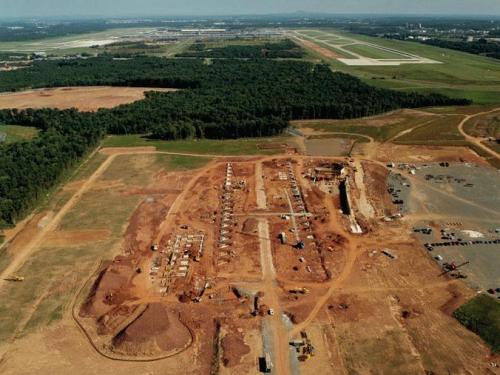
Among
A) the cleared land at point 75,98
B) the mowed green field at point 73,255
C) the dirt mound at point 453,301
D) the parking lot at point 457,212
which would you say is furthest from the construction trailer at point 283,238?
the cleared land at point 75,98

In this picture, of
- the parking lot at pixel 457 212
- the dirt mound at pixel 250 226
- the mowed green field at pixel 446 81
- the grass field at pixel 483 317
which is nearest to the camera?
the grass field at pixel 483 317

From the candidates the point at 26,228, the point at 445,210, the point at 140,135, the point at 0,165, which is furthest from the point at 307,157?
the point at 0,165

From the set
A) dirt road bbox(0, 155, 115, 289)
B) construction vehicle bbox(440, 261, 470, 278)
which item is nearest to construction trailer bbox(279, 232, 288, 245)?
construction vehicle bbox(440, 261, 470, 278)

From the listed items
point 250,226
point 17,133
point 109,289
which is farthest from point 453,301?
point 17,133

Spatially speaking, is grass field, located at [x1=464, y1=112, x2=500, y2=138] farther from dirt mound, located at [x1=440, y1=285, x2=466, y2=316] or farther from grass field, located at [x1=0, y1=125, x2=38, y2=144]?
grass field, located at [x1=0, y1=125, x2=38, y2=144]

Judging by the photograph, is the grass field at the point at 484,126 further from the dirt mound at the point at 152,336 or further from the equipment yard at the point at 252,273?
the dirt mound at the point at 152,336

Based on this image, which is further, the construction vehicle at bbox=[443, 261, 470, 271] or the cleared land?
the cleared land
